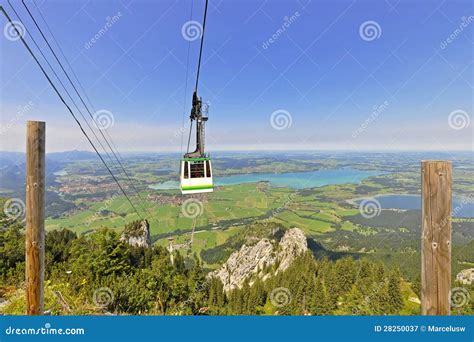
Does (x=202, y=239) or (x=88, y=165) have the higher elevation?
(x=88, y=165)

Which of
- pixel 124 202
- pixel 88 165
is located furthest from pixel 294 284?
pixel 124 202

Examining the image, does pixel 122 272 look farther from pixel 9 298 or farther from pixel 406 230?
pixel 406 230

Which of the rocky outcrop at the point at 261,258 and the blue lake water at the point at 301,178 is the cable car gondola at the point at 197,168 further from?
the blue lake water at the point at 301,178

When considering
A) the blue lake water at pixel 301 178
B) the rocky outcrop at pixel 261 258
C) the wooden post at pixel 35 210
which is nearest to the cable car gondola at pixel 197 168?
the wooden post at pixel 35 210

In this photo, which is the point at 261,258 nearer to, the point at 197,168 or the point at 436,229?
the point at 197,168

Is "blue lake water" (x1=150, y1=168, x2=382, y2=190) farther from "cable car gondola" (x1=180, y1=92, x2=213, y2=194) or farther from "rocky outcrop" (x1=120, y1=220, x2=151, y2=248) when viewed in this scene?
"cable car gondola" (x1=180, y1=92, x2=213, y2=194)

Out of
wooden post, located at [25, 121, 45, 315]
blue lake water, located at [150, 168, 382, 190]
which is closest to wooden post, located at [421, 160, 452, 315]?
wooden post, located at [25, 121, 45, 315]
